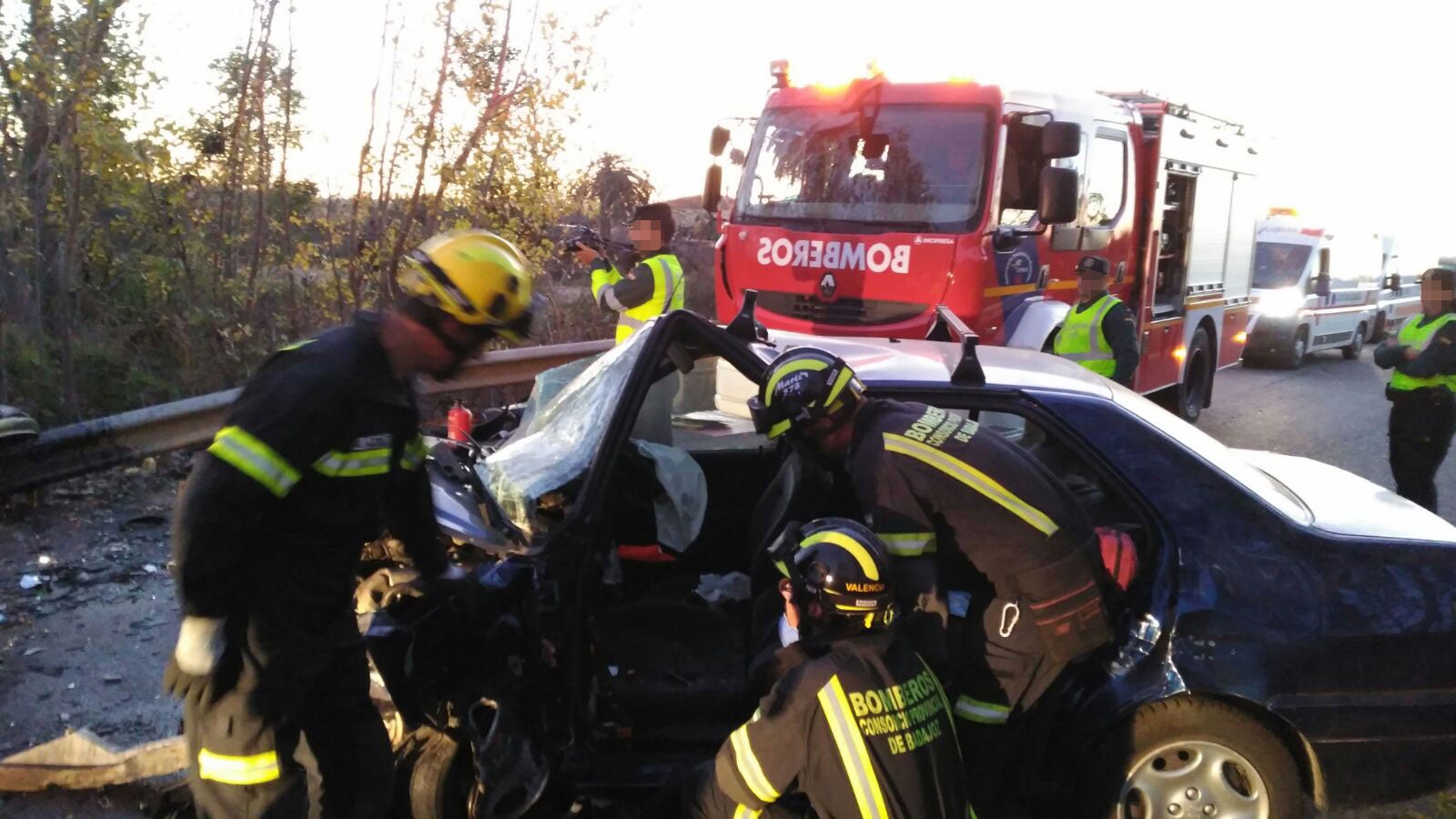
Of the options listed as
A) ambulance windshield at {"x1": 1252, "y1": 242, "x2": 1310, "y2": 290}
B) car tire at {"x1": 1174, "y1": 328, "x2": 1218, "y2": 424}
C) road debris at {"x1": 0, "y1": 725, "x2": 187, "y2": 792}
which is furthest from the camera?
ambulance windshield at {"x1": 1252, "y1": 242, "x2": 1310, "y2": 290}

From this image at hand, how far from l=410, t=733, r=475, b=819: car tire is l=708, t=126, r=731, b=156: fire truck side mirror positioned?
6.05 m

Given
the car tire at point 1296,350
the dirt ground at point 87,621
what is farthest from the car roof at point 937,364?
the car tire at point 1296,350

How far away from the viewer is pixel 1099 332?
20.5 ft

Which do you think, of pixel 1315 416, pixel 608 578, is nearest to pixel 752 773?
pixel 608 578

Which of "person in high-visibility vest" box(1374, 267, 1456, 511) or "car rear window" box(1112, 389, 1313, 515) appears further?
"person in high-visibility vest" box(1374, 267, 1456, 511)

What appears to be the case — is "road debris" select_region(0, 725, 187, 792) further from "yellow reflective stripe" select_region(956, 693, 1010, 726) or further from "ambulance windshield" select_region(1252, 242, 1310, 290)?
"ambulance windshield" select_region(1252, 242, 1310, 290)

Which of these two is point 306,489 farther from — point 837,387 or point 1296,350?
point 1296,350

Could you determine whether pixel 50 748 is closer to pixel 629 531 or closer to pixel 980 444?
pixel 629 531

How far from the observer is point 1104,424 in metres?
3.03

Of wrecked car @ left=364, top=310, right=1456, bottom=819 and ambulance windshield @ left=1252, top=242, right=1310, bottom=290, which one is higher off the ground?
ambulance windshield @ left=1252, top=242, right=1310, bottom=290

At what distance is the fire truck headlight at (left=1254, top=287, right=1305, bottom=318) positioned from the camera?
47.3 ft

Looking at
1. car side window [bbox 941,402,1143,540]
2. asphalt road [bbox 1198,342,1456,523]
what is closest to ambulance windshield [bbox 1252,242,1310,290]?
asphalt road [bbox 1198,342,1456,523]

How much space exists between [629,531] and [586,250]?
3877mm

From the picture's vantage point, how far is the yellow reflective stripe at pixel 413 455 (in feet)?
8.52
